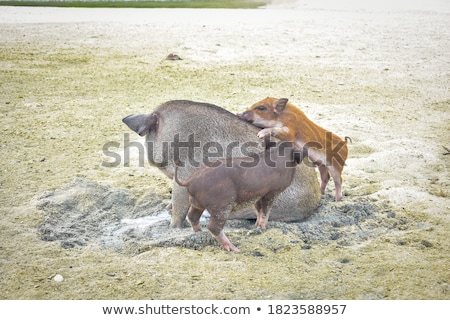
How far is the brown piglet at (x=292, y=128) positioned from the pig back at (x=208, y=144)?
5.0 inches

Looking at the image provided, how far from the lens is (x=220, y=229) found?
446 cm

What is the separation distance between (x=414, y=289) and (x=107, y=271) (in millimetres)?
2030

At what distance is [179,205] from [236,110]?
3592 mm

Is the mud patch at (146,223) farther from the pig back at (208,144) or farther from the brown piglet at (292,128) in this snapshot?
the brown piglet at (292,128)

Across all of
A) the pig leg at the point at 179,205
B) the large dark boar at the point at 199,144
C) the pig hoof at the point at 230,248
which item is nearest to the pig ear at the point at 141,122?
the large dark boar at the point at 199,144

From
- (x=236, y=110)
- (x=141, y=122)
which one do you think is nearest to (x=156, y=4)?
(x=236, y=110)

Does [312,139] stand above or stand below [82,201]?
above

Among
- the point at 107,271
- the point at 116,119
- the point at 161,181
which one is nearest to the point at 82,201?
the point at 161,181

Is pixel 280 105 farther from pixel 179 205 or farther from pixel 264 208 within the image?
pixel 179 205

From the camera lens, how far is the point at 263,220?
484 cm

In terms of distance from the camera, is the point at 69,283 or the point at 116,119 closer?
the point at 69,283

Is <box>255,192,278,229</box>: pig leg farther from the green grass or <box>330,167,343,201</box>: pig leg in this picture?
the green grass

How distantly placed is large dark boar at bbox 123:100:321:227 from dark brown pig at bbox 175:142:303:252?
0.44 m
